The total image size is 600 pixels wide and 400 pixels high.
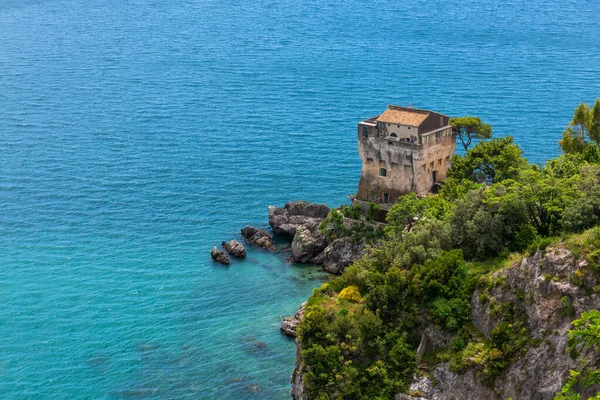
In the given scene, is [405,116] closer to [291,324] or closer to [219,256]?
[219,256]

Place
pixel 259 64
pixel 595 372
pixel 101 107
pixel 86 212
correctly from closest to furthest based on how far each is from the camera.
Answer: pixel 595 372
pixel 86 212
pixel 101 107
pixel 259 64

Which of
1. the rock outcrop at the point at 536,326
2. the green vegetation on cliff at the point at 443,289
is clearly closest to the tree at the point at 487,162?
the green vegetation on cliff at the point at 443,289

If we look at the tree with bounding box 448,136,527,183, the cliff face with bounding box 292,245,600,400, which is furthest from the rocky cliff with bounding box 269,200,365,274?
the cliff face with bounding box 292,245,600,400

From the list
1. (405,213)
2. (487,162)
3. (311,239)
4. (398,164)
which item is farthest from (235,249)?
(487,162)

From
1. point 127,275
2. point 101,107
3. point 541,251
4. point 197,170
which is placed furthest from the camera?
point 101,107

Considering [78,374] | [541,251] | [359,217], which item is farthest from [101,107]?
[541,251]

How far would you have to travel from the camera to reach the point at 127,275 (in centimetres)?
10175

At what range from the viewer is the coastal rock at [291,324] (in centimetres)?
8725

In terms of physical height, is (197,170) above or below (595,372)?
below

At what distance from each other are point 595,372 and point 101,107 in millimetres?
121964

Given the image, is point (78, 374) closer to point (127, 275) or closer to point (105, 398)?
point (105, 398)

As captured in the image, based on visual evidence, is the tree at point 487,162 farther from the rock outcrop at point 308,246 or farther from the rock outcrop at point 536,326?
the rock outcrop at point 536,326

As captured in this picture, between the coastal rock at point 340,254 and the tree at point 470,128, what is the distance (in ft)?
55.7

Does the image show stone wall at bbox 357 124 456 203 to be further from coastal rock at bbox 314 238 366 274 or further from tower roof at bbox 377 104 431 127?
coastal rock at bbox 314 238 366 274
